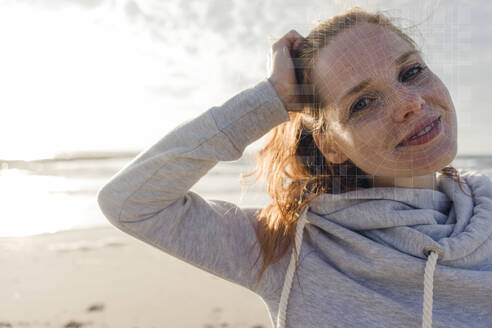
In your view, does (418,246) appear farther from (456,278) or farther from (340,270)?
(340,270)

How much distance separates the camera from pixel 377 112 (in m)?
1.37

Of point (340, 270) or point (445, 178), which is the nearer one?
point (340, 270)

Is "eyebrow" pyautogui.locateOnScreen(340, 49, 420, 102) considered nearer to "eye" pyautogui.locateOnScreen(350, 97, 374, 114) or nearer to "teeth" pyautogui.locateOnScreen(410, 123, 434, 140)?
"eye" pyautogui.locateOnScreen(350, 97, 374, 114)

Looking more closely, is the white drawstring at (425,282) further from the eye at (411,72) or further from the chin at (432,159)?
the eye at (411,72)

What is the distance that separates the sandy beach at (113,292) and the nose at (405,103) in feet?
6.36

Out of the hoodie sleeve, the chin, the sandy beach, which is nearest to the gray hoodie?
the hoodie sleeve

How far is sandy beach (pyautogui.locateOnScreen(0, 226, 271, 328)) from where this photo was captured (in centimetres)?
268

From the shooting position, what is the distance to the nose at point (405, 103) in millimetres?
1324

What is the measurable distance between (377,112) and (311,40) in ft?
1.37

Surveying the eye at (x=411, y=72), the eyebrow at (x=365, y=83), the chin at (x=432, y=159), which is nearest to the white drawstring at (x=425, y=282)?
the chin at (x=432, y=159)

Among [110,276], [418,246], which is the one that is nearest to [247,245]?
[418,246]

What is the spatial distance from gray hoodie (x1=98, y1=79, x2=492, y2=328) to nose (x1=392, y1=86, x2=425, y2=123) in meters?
0.31

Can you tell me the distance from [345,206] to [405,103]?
460 mm

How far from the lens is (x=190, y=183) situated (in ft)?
4.58
